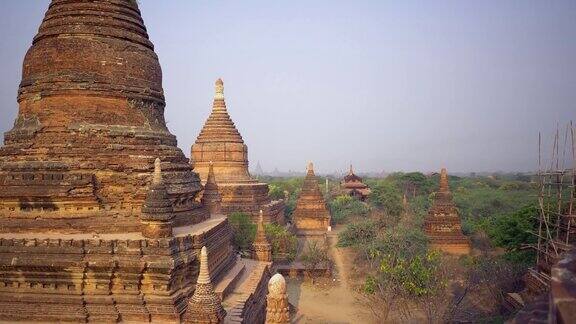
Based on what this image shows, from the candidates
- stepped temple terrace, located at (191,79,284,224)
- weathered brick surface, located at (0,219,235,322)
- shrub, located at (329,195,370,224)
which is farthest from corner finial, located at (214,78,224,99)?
weathered brick surface, located at (0,219,235,322)

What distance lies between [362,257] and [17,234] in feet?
54.5

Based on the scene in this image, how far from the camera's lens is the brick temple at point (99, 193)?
9250 mm

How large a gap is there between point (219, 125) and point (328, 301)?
12.9 m

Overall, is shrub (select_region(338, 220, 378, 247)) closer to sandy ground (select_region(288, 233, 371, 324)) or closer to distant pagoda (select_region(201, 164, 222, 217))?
sandy ground (select_region(288, 233, 371, 324))

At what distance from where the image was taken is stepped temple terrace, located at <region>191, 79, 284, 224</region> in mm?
24547

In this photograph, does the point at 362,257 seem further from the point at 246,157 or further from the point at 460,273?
the point at 246,157

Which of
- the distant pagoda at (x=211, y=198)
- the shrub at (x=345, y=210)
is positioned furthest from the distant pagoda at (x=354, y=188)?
the distant pagoda at (x=211, y=198)

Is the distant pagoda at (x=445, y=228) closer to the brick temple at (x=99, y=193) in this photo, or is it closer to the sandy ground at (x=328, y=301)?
the sandy ground at (x=328, y=301)

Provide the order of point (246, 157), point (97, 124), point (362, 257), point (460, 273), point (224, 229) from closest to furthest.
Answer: point (97, 124)
point (224, 229)
point (460, 273)
point (362, 257)
point (246, 157)

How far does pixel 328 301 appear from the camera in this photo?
58.0 feet

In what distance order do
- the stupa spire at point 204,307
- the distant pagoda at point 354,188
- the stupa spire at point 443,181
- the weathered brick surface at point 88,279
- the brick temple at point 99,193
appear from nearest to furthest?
1. the stupa spire at point 204,307
2. the weathered brick surface at point 88,279
3. the brick temple at point 99,193
4. the stupa spire at point 443,181
5. the distant pagoda at point 354,188

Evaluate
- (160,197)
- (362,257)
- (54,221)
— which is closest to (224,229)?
(160,197)

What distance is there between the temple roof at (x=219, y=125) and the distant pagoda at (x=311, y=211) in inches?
298

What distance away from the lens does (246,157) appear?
26297mm
